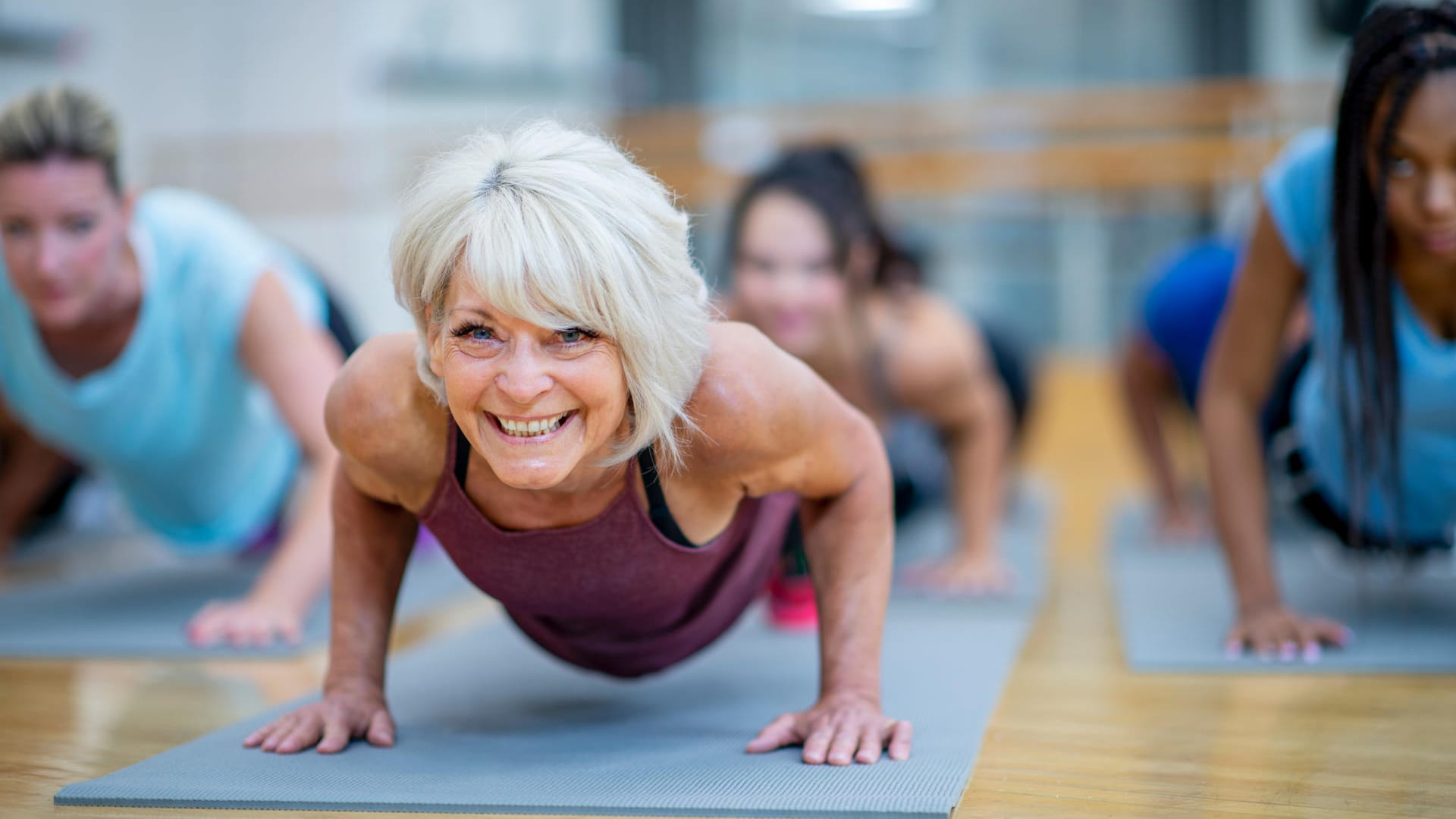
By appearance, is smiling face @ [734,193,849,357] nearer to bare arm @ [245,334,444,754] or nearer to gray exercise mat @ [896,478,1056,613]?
gray exercise mat @ [896,478,1056,613]

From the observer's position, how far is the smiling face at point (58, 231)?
1804mm

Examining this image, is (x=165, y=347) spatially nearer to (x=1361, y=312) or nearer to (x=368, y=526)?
(x=368, y=526)

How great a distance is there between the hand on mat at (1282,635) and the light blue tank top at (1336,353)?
0.17m

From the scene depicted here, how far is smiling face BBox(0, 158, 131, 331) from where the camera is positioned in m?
1.80

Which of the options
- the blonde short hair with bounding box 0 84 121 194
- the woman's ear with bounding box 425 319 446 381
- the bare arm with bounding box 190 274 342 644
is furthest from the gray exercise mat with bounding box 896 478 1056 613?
the blonde short hair with bounding box 0 84 121 194

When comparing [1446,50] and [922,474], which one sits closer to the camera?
[1446,50]

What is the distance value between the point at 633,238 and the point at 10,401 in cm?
149

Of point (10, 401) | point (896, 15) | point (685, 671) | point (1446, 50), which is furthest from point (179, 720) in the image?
point (896, 15)

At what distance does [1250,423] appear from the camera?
1.81 m

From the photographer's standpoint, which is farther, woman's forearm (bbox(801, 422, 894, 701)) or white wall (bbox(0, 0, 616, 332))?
white wall (bbox(0, 0, 616, 332))

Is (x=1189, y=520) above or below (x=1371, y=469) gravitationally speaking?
below

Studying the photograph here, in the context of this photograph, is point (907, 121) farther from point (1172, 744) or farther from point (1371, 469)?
point (1172, 744)

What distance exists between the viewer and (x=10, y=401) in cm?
219

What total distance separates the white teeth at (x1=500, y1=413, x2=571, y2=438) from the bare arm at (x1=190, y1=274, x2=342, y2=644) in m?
0.82
